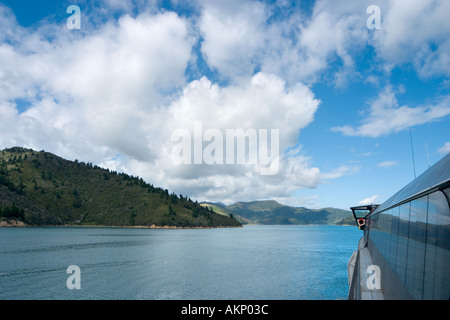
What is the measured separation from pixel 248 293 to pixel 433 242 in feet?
128

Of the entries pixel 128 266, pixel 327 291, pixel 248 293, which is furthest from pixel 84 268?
pixel 327 291

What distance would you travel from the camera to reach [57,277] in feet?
171

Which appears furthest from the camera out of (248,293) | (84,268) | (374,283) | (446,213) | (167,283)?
(84,268)

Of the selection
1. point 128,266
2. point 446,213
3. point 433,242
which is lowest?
point 128,266

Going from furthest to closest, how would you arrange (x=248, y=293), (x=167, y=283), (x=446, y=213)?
(x=167, y=283), (x=248, y=293), (x=446, y=213)

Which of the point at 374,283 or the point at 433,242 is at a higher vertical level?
the point at 433,242
